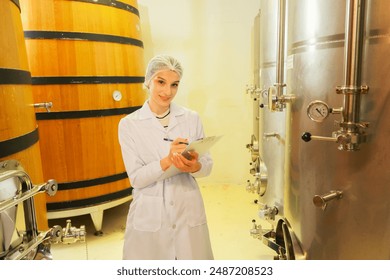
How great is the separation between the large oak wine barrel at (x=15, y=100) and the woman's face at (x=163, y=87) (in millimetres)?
492

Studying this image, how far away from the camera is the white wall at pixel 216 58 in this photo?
2906 mm

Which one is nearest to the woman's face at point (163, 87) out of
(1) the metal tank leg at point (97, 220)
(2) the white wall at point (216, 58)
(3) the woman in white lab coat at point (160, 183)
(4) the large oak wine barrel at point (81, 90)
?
(3) the woman in white lab coat at point (160, 183)

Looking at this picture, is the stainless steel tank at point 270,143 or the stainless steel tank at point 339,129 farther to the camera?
the stainless steel tank at point 270,143

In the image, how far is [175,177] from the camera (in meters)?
1.35

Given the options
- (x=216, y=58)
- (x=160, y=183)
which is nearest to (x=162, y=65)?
(x=160, y=183)

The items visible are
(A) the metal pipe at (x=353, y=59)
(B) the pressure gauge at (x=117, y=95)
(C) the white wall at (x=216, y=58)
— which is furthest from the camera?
(C) the white wall at (x=216, y=58)

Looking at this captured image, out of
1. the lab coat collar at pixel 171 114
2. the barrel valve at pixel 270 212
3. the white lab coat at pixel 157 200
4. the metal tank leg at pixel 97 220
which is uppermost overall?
the lab coat collar at pixel 171 114

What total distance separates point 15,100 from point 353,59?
1.12 m

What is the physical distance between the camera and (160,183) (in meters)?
1.33

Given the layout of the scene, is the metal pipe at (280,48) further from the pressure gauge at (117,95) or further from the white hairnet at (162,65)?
the pressure gauge at (117,95)

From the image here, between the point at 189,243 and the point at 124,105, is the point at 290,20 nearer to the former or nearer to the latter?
the point at 189,243

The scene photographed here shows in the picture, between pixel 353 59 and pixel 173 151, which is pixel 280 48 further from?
pixel 173 151
